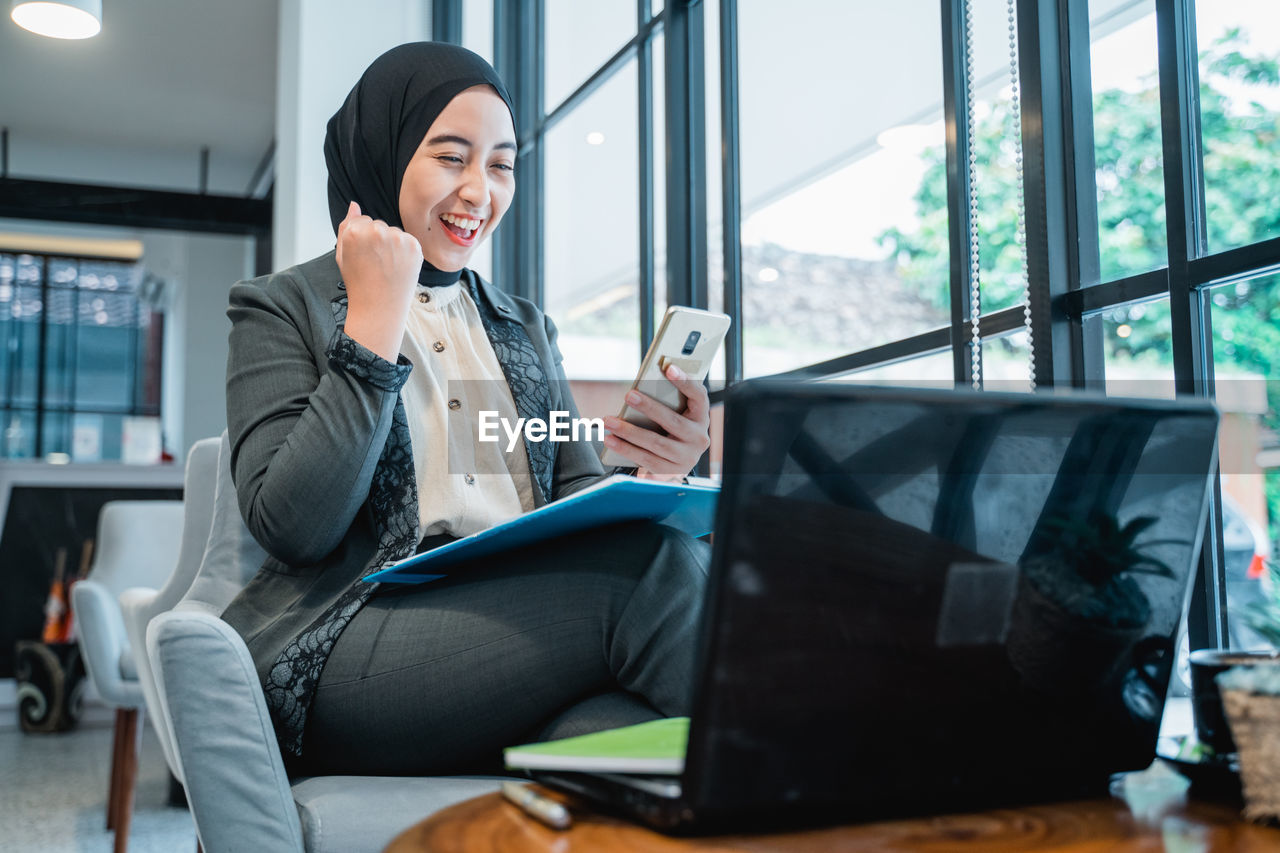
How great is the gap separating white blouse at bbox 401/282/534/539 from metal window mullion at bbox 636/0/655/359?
4.51ft

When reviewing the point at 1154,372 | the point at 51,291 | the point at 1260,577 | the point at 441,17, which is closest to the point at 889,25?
the point at 1154,372

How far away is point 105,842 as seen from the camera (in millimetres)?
2627

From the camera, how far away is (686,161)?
253 centimetres

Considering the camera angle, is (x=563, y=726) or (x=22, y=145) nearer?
(x=563, y=726)

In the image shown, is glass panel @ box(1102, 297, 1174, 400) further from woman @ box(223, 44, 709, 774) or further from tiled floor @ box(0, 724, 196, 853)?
tiled floor @ box(0, 724, 196, 853)

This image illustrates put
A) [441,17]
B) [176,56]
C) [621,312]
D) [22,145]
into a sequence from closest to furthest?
[621,312]
[441,17]
[176,56]
[22,145]

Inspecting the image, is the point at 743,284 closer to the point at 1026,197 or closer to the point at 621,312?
the point at 621,312

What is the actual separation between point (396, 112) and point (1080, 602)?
108 centimetres

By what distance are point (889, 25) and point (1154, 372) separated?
0.90 meters

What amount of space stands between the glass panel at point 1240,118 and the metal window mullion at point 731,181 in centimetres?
116

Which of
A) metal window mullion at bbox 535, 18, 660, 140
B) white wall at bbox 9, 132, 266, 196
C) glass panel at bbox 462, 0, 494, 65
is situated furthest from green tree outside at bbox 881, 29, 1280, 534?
white wall at bbox 9, 132, 266, 196

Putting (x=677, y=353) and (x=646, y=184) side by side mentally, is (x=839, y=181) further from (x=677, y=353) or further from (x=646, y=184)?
(x=677, y=353)

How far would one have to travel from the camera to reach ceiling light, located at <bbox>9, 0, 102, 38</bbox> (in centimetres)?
363

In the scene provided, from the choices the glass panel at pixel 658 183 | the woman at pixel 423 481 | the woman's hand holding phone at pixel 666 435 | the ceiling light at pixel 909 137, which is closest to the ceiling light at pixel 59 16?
the glass panel at pixel 658 183
